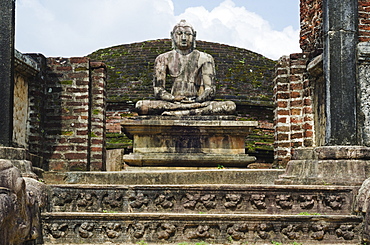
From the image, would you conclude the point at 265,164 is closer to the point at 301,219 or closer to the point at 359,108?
the point at 359,108

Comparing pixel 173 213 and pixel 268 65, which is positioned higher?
pixel 268 65

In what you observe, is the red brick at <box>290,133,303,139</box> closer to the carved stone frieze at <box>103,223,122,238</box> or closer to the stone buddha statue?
the stone buddha statue

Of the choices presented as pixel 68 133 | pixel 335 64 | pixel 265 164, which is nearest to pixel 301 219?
pixel 335 64

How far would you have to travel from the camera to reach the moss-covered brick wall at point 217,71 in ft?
47.0

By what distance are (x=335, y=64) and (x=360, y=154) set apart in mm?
979

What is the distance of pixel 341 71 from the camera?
17.3ft

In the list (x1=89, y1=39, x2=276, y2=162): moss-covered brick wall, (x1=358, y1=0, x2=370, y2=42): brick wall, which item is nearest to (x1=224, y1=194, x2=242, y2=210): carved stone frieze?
(x1=358, y1=0, x2=370, y2=42): brick wall

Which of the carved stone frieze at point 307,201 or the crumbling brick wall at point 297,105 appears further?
the crumbling brick wall at point 297,105

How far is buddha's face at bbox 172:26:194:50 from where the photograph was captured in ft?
27.5

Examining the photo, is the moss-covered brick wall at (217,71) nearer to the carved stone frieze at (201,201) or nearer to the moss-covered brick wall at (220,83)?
the moss-covered brick wall at (220,83)

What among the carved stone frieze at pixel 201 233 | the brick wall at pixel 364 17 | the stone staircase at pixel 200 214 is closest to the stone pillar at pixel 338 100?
the stone staircase at pixel 200 214

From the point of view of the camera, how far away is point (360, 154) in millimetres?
4859

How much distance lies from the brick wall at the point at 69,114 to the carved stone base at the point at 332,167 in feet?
14.6

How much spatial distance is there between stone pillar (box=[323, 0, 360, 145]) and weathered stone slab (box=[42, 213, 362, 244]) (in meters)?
1.22
